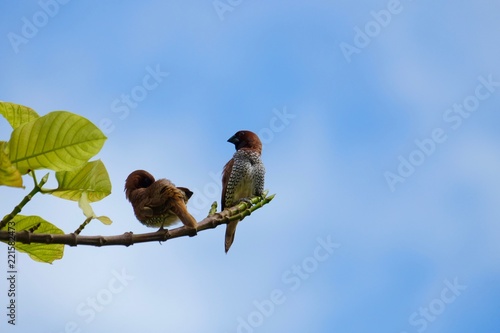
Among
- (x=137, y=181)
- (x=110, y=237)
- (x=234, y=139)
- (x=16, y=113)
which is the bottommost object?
(x=110, y=237)

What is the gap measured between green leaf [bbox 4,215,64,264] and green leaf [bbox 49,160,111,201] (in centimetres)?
14

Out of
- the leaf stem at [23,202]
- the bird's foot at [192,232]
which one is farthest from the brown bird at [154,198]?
the leaf stem at [23,202]

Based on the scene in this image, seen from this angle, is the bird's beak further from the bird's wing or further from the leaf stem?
the leaf stem

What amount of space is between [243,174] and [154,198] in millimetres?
5799

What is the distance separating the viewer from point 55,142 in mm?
1860

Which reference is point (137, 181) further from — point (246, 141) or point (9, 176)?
point (246, 141)

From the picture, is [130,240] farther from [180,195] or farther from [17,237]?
[180,195]

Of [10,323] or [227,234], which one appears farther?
[227,234]

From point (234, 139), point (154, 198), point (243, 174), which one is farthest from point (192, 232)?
point (234, 139)

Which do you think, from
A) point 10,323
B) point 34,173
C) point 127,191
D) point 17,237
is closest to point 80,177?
point 34,173

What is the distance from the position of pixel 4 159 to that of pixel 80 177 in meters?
0.43

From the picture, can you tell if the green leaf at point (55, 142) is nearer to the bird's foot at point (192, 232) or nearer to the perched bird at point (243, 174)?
the bird's foot at point (192, 232)

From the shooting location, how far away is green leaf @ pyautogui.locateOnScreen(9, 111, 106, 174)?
Answer: 1.82 meters

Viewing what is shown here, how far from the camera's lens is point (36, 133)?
187 centimetres
